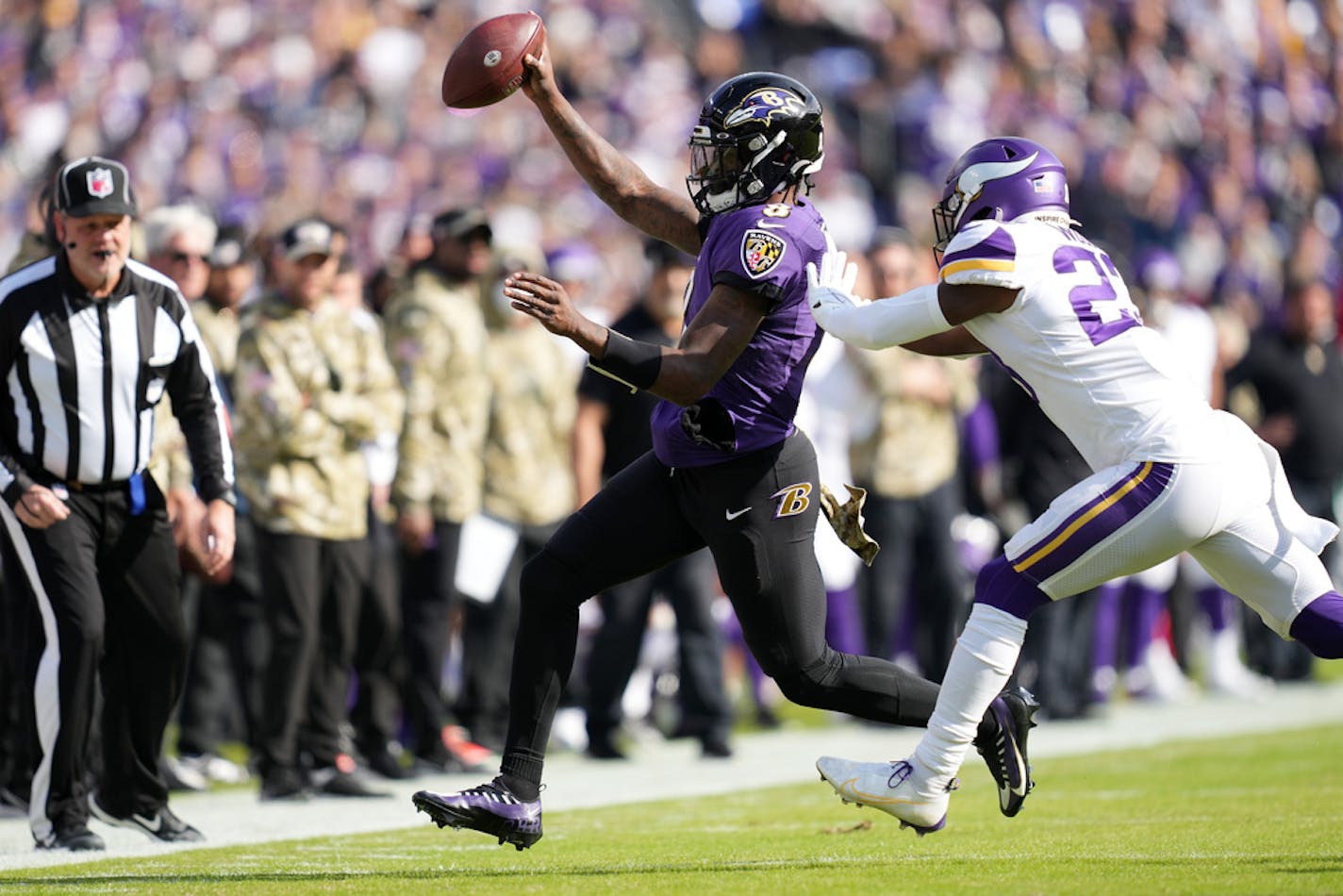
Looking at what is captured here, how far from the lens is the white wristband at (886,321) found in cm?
572

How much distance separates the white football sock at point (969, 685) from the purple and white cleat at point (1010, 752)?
19cm

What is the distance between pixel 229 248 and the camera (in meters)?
9.52

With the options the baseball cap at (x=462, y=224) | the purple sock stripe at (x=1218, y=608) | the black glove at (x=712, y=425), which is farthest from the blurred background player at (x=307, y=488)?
the purple sock stripe at (x=1218, y=608)

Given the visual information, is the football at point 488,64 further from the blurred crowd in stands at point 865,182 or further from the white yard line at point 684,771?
the white yard line at point 684,771

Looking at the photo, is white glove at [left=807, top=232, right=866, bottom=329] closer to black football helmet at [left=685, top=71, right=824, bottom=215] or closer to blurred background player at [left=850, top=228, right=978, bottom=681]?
black football helmet at [left=685, top=71, right=824, bottom=215]

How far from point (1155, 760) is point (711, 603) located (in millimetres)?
2145

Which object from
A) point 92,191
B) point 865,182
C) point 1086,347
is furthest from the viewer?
point 865,182

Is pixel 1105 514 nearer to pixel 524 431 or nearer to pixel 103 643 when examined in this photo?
pixel 103 643

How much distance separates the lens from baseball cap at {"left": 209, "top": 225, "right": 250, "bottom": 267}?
9.45 metres

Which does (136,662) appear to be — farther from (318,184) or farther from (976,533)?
(318,184)

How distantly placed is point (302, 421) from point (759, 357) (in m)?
3.08

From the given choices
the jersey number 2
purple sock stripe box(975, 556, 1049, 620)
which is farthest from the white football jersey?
purple sock stripe box(975, 556, 1049, 620)

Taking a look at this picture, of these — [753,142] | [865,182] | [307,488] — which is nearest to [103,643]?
[307,488]

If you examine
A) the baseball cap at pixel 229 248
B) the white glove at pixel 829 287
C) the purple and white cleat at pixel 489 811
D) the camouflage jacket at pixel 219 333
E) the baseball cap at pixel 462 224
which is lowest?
the purple and white cleat at pixel 489 811
